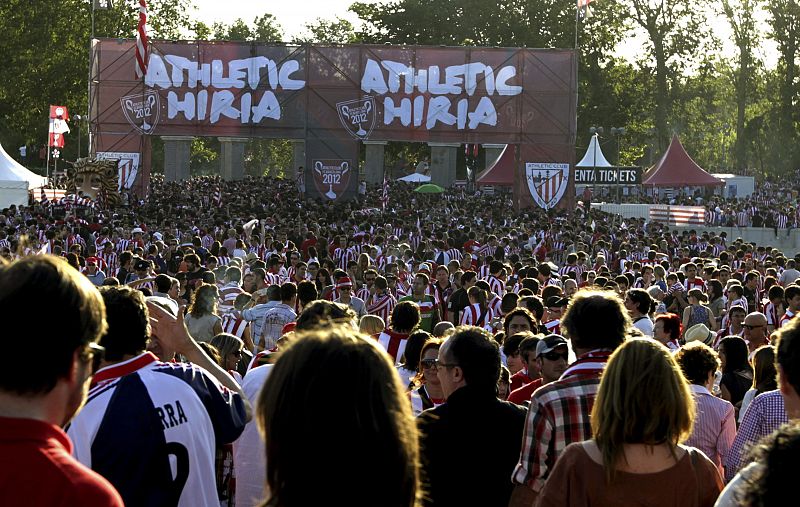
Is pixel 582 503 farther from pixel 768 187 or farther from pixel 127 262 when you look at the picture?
pixel 768 187

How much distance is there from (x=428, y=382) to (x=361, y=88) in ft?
112

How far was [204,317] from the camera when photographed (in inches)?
413

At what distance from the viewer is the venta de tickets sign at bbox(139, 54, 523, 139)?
39.8 meters

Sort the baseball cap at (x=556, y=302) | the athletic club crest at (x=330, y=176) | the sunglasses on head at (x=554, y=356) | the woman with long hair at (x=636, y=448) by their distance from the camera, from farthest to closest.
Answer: the athletic club crest at (x=330, y=176) → the baseball cap at (x=556, y=302) → the sunglasses on head at (x=554, y=356) → the woman with long hair at (x=636, y=448)

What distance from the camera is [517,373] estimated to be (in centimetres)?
797

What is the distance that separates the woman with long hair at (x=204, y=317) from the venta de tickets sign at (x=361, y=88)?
97.5 ft

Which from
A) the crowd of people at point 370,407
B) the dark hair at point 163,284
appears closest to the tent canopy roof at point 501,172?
the dark hair at point 163,284

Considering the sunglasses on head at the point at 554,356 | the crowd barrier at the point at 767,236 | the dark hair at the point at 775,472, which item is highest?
the dark hair at the point at 775,472

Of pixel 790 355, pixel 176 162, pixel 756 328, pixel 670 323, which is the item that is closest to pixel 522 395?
pixel 790 355

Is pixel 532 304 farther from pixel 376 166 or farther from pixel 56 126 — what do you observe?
pixel 56 126

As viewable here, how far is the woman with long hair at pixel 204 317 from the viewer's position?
411 inches

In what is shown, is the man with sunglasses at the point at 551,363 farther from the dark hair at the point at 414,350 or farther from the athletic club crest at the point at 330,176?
the athletic club crest at the point at 330,176

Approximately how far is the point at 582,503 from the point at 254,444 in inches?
80.4

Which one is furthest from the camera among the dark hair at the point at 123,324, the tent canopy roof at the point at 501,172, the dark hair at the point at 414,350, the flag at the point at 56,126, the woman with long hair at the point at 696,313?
the flag at the point at 56,126
